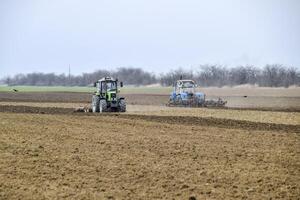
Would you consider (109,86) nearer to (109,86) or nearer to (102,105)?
(109,86)

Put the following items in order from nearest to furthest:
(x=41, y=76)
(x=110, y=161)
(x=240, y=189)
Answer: (x=240, y=189) → (x=110, y=161) → (x=41, y=76)

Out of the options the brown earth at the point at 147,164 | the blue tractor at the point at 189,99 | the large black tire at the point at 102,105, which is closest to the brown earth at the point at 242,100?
the blue tractor at the point at 189,99

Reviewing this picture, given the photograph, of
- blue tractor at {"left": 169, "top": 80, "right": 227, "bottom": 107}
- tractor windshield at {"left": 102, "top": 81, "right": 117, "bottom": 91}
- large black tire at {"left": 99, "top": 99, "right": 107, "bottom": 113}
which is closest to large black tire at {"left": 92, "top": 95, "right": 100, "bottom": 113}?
large black tire at {"left": 99, "top": 99, "right": 107, "bottom": 113}

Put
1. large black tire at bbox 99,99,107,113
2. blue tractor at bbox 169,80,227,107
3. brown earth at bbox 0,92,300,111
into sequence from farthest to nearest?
brown earth at bbox 0,92,300,111
blue tractor at bbox 169,80,227,107
large black tire at bbox 99,99,107,113

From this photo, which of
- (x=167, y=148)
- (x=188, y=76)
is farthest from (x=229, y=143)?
(x=188, y=76)

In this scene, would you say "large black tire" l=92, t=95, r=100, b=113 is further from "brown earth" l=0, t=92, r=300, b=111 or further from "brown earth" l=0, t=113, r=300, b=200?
"brown earth" l=0, t=92, r=300, b=111

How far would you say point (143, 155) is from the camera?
42.5ft

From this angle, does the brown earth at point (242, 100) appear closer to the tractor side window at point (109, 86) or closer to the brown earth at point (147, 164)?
A: the tractor side window at point (109, 86)

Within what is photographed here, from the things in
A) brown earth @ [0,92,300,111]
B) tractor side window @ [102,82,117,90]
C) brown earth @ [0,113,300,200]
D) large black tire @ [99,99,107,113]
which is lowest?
brown earth @ [0,113,300,200]

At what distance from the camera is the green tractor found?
31234mm

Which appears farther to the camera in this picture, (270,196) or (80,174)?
(80,174)

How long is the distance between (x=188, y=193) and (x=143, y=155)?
3991 millimetres

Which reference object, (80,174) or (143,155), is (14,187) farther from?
(143,155)

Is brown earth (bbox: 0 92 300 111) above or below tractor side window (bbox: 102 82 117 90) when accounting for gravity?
below
